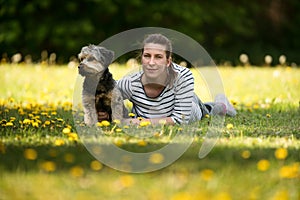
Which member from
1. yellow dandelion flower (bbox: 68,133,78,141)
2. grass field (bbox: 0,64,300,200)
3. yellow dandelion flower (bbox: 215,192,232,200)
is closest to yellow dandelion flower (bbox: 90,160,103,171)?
grass field (bbox: 0,64,300,200)

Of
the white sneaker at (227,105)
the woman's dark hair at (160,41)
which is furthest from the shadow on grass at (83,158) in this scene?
the white sneaker at (227,105)

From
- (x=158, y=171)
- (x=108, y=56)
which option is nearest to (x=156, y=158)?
(x=158, y=171)

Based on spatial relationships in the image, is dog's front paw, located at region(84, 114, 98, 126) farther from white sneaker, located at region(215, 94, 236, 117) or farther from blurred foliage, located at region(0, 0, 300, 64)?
blurred foliage, located at region(0, 0, 300, 64)

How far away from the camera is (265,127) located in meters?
4.44

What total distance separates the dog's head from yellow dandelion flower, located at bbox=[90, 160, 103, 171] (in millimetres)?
1227

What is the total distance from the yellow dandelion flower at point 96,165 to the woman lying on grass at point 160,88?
143 cm

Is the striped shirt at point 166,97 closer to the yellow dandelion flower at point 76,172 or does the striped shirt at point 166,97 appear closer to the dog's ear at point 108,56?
the dog's ear at point 108,56

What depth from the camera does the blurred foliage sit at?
12477 mm

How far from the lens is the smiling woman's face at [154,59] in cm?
452

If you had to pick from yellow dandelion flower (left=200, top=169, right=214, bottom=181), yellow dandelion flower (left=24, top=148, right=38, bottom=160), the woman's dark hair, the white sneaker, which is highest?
the woman's dark hair

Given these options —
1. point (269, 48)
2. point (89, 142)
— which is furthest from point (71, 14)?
point (89, 142)

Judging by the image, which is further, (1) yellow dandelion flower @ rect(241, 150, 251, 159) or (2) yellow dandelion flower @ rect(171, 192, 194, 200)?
(1) yellow dandelion flower @ rect(241, 150, 251, 159)

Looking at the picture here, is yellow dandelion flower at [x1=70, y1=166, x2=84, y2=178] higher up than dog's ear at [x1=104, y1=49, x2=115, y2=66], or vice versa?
dog's ear at [x1=104, y1=49, x2=115, y2=66]

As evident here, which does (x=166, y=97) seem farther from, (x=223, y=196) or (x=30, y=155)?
(x=223, y=196)
